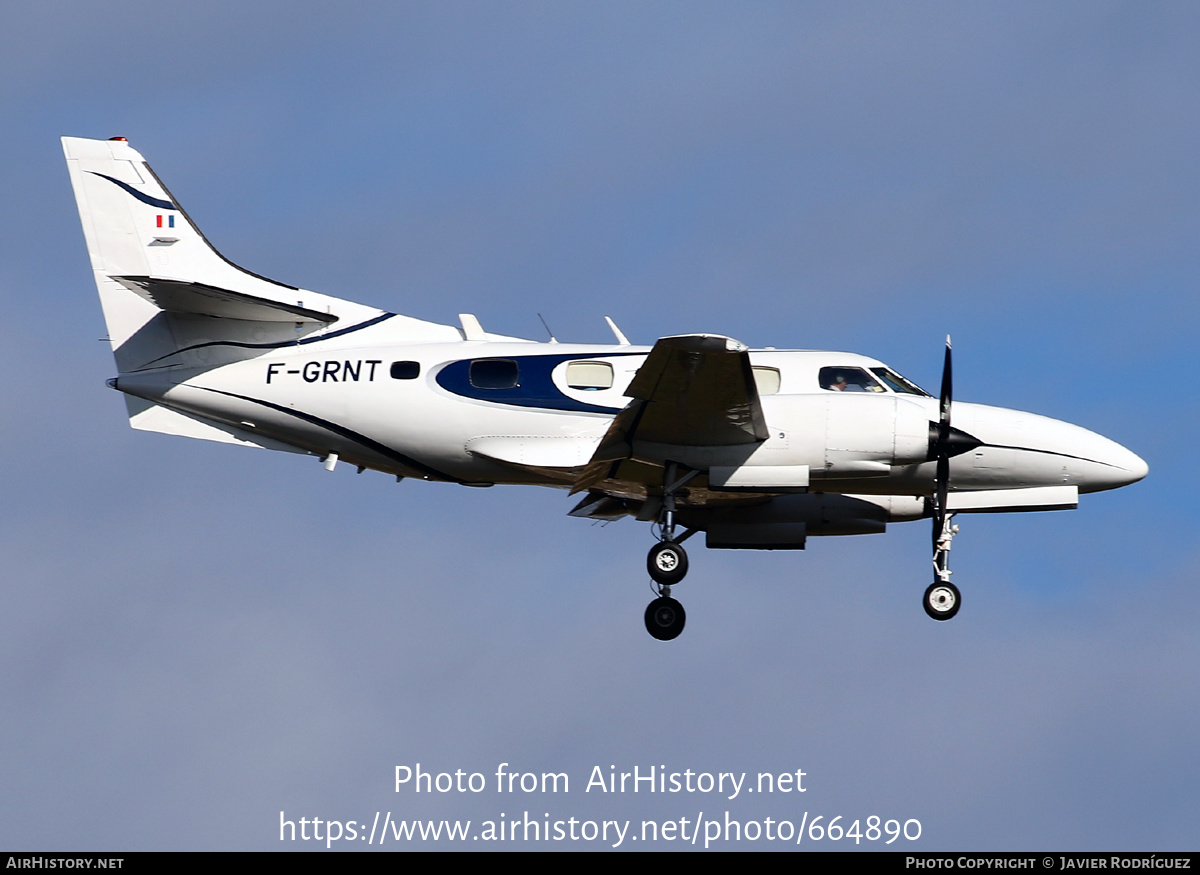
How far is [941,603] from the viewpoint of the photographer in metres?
19.3

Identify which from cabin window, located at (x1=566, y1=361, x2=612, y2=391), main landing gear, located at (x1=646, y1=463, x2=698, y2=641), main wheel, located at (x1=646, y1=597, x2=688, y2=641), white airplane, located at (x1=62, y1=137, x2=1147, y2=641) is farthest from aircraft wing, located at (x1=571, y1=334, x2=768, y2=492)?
main wheel, located at (x1=646, y1=597, x2=688, y2=641)

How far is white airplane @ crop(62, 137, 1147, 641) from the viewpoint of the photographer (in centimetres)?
1847

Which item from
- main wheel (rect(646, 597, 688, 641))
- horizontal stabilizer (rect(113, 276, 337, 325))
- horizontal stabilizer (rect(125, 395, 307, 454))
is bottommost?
main wheel (rect(646, 597, 688, 641))

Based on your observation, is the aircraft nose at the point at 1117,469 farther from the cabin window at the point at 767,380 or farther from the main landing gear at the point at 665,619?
the main landing gear at the point at 665,619

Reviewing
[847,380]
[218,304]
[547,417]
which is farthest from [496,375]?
[847,380]

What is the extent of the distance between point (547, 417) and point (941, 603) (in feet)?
18.5

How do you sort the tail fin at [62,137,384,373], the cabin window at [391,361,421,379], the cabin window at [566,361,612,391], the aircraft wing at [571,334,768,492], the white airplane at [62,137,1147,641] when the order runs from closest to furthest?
the aircraft wing at [571,334,768,492] < the white airplane at [62,137,1147,641] < the cabin window at [566,361,612,391] < the cabin window at [391,361,421,379] < the tail fin at [62,137,384,373]

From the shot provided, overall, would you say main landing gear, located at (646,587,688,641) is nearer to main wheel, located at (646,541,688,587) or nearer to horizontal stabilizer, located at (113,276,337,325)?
main wheel, located at (646,541,688,587)

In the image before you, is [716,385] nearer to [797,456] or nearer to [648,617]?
[797,456]

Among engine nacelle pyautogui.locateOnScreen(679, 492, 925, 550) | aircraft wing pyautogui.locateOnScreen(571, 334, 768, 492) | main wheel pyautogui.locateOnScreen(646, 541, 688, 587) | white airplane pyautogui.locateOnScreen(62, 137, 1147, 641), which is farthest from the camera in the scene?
engine nacelle pyautogui.locateOnScreen(679, 492, 925, 550)

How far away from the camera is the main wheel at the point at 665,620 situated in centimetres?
1930

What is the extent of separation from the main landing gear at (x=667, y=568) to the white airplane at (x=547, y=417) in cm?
2

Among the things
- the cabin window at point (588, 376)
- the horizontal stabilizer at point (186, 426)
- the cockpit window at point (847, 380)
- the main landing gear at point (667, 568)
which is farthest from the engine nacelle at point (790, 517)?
the horizontal stabilizer at point (186, 426)

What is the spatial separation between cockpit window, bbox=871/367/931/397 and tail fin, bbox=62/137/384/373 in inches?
265
